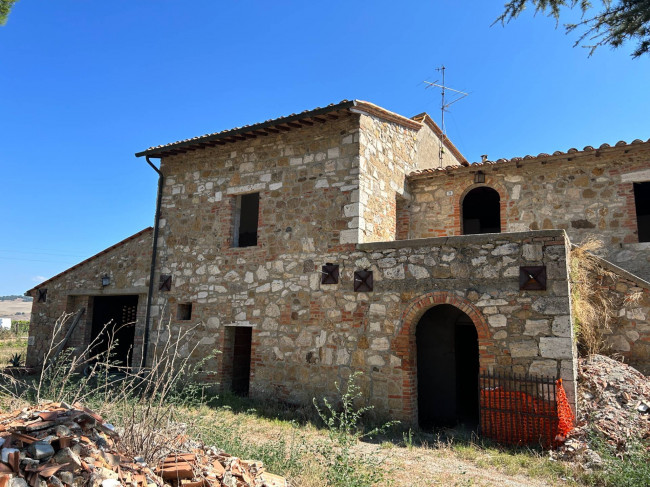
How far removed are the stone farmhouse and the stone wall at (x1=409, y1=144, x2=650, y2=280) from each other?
3 cm

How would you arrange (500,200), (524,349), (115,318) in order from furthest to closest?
(115,318) < (500,200) < (524,349)

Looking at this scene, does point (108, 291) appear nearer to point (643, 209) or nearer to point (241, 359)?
point (241, 359)

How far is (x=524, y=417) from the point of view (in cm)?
661

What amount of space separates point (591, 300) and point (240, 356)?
22.9 feet

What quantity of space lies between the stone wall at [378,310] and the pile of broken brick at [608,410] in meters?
0.46

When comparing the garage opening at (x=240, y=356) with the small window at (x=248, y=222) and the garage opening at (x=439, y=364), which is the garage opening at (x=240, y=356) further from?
the small window at (x=248, y=222)

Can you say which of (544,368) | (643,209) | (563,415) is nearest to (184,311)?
(544,368)

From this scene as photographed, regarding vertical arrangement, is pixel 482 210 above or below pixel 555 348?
above

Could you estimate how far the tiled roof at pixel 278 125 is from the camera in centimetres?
885

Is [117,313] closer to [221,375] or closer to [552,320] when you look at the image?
[221,375]

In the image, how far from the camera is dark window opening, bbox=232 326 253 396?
9938mm

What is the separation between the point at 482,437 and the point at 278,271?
4.67 metres

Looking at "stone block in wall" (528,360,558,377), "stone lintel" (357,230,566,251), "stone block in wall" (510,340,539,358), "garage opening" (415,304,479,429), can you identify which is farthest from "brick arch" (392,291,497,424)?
"garage opening" (415,304,479,429)

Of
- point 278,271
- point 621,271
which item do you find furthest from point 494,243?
point 278,271
